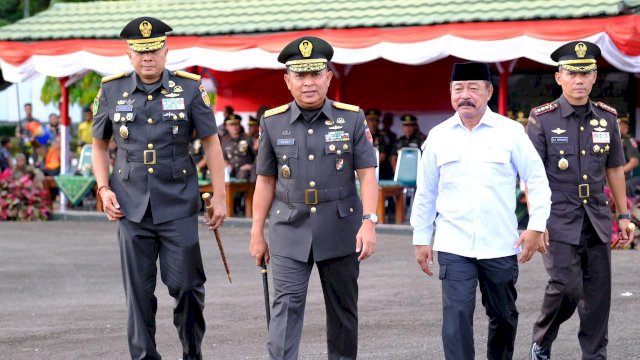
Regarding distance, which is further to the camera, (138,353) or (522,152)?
(138,353)

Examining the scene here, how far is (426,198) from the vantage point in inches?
280

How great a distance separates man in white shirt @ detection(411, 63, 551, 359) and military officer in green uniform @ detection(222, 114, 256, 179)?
13153mm

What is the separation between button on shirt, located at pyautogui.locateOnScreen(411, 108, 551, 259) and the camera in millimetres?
6977

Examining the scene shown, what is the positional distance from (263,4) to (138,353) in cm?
1433

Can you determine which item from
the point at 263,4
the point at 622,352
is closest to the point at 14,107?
the point at 263,4

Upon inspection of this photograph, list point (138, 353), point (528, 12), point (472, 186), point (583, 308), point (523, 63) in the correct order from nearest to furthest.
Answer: point (472, 186) < point (138, 353) < point (583, 308) < point (528, 12) < point (523, 63)

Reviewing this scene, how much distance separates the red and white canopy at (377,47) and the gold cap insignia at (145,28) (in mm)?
10075

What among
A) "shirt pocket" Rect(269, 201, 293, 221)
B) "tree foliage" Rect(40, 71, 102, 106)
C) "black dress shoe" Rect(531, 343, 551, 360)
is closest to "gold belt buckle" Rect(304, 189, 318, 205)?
"shirt pocket" Rect(269, 201, 293, 221)

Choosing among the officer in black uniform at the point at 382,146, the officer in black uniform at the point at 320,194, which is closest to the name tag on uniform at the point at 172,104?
the officer in black uniform at the point at 320,194

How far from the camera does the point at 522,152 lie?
7070mm

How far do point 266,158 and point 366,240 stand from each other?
77cm

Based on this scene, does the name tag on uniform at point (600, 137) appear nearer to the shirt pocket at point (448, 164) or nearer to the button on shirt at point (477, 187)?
the button on shirt at point (477, 187)

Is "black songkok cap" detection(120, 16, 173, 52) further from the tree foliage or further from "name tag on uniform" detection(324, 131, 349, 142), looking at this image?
the tree foliage

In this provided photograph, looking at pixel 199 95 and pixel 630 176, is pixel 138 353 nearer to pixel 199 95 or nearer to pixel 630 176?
pixel 199 95
